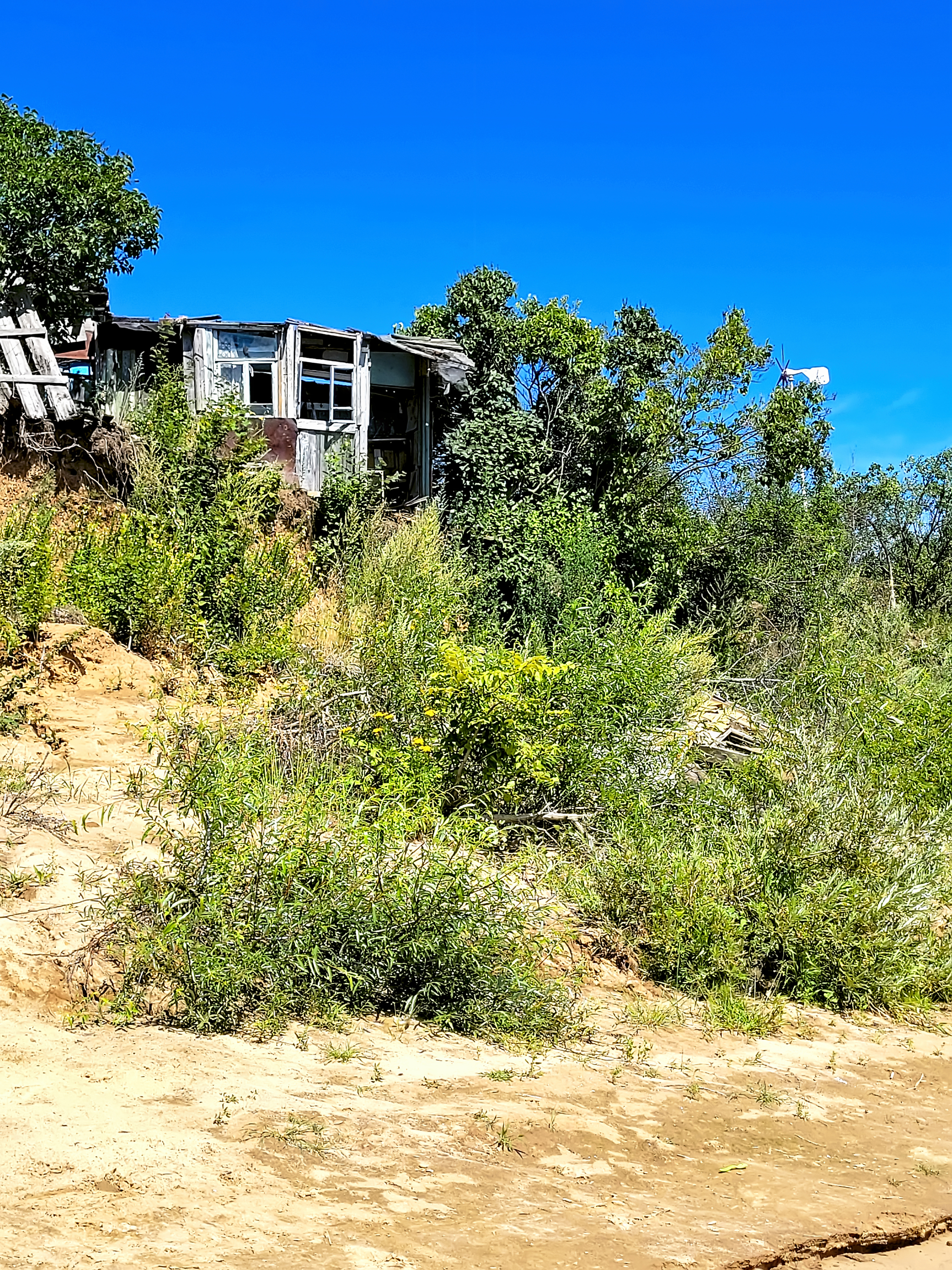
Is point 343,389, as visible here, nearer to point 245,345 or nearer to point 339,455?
point 339,455

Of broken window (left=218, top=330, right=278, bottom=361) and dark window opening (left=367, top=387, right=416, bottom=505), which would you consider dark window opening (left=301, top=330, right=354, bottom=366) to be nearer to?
broken window (left=218, top=330, right=278, bottom=361)

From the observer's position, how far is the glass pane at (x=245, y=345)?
15.4 meters

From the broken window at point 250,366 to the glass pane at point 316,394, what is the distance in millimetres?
519

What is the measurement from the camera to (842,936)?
6.95 m

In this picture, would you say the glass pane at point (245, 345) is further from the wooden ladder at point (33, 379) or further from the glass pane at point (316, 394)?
the wooden ladder at point (33, 379)

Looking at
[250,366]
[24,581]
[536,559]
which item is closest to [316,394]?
[250,366]

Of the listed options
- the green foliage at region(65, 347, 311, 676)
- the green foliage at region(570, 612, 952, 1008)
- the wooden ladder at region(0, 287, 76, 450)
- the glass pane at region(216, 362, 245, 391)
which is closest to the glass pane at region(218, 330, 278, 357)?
the glass pane at region(216, 362, 245, 391)

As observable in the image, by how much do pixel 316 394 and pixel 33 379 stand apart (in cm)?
446

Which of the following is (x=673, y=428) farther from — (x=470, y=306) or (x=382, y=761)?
(x=382, y=761)

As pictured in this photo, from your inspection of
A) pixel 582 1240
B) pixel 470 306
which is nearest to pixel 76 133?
pixel 470 306

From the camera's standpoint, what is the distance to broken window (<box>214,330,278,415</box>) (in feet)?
50.5

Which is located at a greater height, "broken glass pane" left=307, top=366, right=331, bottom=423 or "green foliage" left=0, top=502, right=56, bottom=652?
"broken glass pane" left=307, top=366, right=331, bottom=423

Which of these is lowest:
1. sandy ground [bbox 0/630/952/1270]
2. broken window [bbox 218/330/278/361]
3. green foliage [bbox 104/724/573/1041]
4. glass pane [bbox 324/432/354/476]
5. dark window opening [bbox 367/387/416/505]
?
sandy ground [bbox 0/630/952/1270]

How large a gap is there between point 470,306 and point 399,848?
42.0ft
